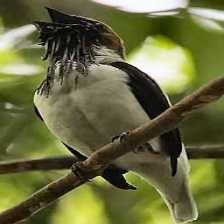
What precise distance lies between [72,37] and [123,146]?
706 millimetres

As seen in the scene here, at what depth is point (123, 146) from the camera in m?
1.55

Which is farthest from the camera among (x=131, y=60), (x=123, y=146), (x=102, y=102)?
(x=131, y=60)

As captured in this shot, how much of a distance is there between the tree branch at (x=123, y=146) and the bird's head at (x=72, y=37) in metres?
0.49

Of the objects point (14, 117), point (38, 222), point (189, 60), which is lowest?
point (38, 222)

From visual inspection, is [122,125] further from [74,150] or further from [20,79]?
[20,79]

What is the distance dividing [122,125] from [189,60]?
2.08 ft

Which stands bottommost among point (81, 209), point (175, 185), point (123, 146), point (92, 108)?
point (81, 209)

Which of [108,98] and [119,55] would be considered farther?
[119,55]

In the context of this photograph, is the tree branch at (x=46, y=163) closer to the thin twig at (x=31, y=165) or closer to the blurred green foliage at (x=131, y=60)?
the thin twig at (x=31, y=165)

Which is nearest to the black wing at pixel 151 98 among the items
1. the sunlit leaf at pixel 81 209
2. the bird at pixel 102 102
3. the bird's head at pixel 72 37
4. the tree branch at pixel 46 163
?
the bird at pixel 102 102

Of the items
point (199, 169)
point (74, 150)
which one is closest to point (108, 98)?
point (74, 150)

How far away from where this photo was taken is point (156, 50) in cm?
295

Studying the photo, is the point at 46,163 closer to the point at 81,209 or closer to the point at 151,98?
the point at 151,98

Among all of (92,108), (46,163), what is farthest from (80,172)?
(92,108)
